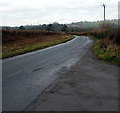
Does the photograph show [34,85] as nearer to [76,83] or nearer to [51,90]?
[51,90]

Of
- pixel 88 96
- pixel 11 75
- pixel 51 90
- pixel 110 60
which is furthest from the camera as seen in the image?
pixel 110 60

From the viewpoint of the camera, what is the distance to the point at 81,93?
24.9 feet

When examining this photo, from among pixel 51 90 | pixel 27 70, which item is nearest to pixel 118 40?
pixel 27 70

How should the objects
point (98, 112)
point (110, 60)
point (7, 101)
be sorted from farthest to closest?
point (110, 60), point (7, 101), point (98, 112)

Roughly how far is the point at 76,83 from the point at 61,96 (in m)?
1.90

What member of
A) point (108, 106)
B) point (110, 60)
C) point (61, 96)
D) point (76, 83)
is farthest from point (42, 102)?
point (110, 60)

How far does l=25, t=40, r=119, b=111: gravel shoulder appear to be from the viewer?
6241 mm

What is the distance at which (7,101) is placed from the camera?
22.1 ft

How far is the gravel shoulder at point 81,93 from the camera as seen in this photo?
20.5 ft

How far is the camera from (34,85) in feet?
28.6

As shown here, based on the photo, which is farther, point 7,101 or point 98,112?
point 7,101

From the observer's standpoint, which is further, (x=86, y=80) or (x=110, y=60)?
(x=110, y=60)

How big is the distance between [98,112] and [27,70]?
678 centimetres

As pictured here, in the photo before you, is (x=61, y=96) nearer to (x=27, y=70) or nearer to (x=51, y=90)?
(x=51, y=90)
